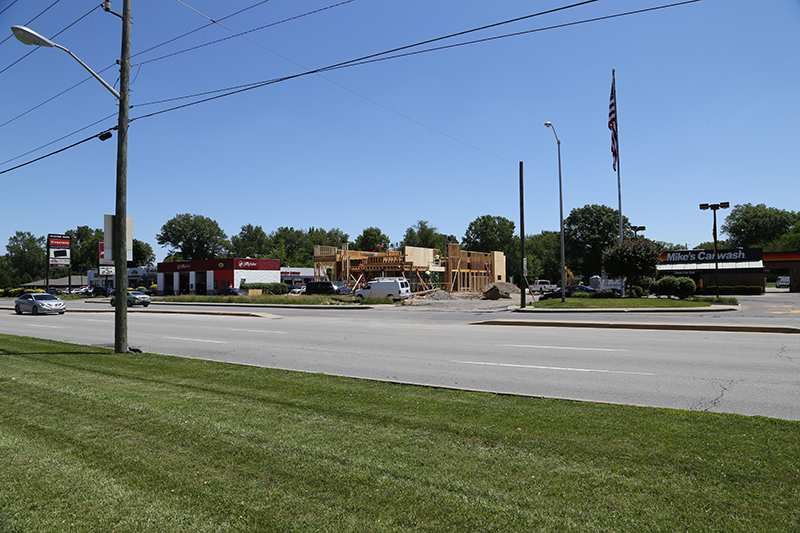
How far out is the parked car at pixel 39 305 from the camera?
3409 centimetres

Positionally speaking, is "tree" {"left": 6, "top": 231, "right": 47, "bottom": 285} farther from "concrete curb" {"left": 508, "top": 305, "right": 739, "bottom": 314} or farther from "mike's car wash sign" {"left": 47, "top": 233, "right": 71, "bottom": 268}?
"concrete curb" {"left": 508, "top": 305, "right": 739, "bottom": 314}

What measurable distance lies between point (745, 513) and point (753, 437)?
187 centimetres

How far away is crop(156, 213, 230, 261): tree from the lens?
13112 cm

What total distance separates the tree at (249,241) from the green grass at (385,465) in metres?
149

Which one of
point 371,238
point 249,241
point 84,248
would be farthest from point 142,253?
point 371,238

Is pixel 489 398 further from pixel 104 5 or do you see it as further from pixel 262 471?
pixel 104 5

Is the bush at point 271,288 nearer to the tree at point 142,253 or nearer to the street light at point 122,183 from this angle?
the street light at point 122,183

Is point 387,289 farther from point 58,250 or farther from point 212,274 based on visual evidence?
point 58,250

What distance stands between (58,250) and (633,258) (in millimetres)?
74946

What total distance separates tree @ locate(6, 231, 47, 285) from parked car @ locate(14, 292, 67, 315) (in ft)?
451

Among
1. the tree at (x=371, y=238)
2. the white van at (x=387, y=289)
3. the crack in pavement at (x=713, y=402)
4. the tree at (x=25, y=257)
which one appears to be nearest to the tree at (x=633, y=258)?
the white van at (x=387, y=289)

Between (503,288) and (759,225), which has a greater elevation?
(759,225)

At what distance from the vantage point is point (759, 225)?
12000 cm

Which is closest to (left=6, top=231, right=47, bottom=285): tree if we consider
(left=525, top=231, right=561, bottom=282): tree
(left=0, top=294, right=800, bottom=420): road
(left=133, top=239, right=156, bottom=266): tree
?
(left=133, top=239, right=156, bottom=266): tree
